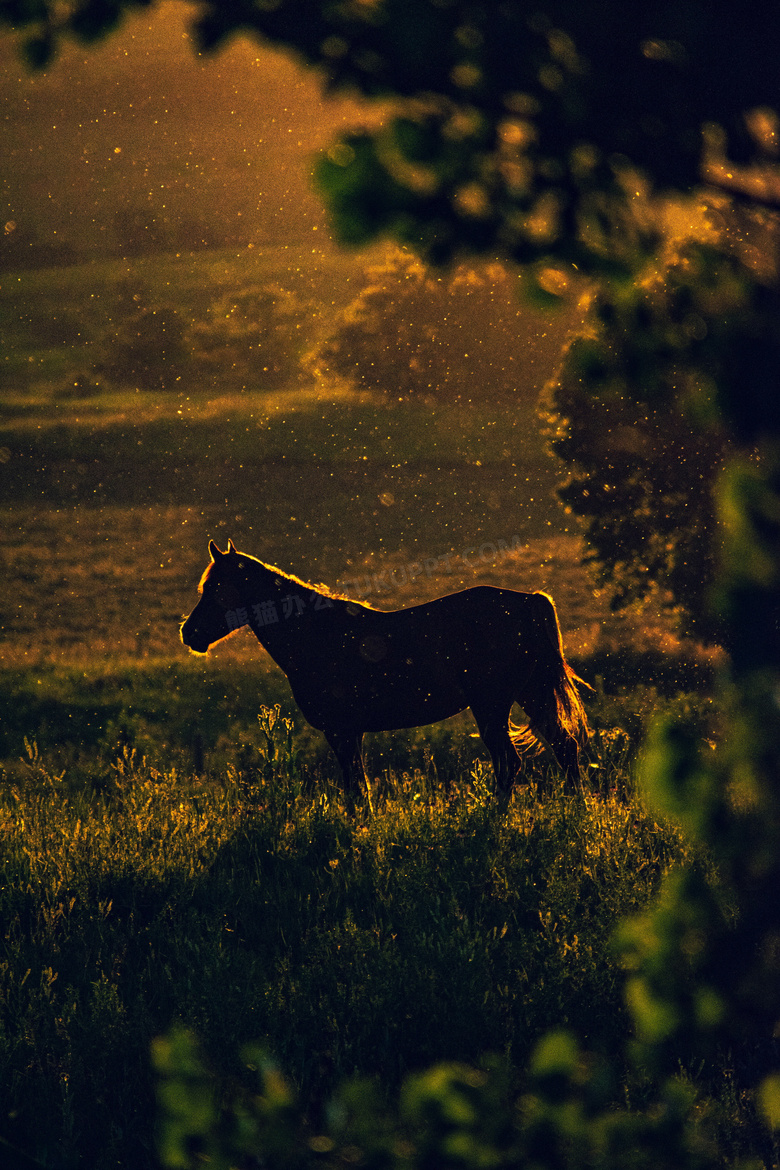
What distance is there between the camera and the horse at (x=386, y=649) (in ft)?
24.8

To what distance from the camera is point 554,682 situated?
25.5ft

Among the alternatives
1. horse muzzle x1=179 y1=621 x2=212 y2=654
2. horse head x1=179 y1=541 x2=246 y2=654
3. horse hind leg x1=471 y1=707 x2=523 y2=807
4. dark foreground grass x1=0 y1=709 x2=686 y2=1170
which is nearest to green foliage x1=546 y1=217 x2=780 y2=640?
horse hind leg x1=471 y1=707 x2=523 y2=807

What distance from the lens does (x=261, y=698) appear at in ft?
39.5

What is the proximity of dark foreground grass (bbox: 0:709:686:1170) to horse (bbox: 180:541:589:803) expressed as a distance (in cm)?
46

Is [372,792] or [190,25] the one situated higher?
[190,25]

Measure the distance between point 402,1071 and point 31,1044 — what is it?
1789 mm

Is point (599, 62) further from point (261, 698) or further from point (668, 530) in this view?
point (261, 698)

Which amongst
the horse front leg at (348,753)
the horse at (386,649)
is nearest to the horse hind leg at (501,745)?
the horse at (386,649)

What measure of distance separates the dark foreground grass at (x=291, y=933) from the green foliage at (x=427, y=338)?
44.7 meters

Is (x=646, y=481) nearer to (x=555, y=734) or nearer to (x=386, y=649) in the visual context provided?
(x=555, y=734)

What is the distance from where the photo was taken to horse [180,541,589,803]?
7.57m

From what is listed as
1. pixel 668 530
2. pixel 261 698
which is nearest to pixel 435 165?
pixel 668 530

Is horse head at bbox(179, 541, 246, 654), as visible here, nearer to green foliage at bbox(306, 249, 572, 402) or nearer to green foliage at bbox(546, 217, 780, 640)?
green foliage at bbox(546, 217, 780, 640)

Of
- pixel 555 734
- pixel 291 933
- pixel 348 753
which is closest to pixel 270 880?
pixel 291 933
